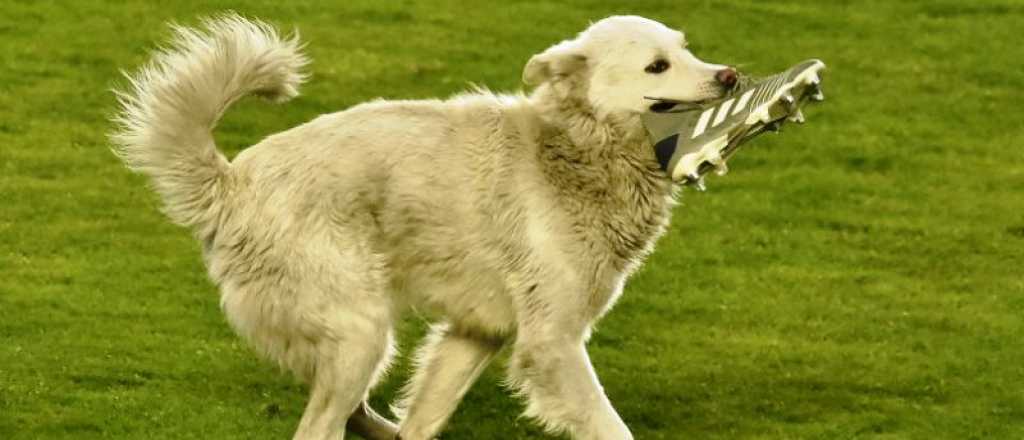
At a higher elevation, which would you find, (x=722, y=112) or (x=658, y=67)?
(x=658, y=67)

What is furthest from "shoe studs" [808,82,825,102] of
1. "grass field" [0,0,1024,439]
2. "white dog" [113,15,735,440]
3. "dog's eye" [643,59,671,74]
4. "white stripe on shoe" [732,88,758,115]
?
"grass field" [0,0,1024,439]

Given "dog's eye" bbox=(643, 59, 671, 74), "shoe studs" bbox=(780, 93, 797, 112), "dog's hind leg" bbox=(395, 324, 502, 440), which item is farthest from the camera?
"dog's hind leg" bbox=(395, 324, 502, 440)

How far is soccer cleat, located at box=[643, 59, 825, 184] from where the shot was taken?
8.25 m

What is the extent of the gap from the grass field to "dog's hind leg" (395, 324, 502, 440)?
4.26ft

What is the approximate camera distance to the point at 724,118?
8.34 metres

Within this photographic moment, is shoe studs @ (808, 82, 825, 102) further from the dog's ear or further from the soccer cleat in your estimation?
the dog's ear

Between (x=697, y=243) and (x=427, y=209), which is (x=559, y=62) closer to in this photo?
(x=427, y=209)

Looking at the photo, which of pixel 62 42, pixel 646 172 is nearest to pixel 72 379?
pixel 646 172

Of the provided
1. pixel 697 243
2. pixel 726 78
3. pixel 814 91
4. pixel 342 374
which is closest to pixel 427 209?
pixel 342 374

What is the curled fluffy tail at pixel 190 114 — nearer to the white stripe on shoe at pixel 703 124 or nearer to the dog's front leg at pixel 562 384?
the dog's front leg at pixel 562 384

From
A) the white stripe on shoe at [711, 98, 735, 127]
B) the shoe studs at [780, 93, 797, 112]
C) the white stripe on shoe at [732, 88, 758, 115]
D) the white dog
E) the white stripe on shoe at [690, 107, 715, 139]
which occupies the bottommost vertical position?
the white dog

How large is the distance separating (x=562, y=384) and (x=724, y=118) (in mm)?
1174

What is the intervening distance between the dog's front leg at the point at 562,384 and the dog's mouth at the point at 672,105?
91 cm

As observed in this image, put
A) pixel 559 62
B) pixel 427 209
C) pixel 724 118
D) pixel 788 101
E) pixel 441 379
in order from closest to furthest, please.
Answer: pixel 788 101, pixel 724 118, pixel 427 209, pixel 559 62, pixel 441 379
